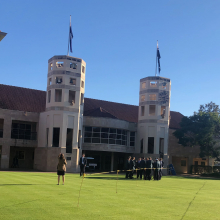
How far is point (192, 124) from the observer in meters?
49.1

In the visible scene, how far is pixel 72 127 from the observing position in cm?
4106

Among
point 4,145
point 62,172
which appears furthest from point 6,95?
point 62,172

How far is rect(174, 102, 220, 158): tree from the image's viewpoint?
47.3m

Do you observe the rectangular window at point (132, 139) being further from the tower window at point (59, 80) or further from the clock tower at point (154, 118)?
the tower window at point (59, 80)

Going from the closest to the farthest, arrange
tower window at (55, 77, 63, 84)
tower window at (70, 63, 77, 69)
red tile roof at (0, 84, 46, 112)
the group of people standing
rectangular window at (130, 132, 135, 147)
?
the group of people standing < tower window at (55, 77, 63, 84) < tower window at (70, 63, 77, 69) < red tile roof at (0, 84, 46, 112) < rectangular window at (130, 132, 135, 147)

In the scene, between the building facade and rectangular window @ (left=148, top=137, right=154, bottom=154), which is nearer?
the building facade

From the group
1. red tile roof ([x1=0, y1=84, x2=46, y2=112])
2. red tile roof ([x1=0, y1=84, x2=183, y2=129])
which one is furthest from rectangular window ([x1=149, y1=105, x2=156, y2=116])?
red tile roof ([x1=0, y1=84, x2=46, y2=112])

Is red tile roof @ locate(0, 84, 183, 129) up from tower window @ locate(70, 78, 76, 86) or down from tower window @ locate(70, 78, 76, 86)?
down

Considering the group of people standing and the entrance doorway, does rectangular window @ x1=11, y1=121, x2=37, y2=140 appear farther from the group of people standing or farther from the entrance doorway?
the group of people standing

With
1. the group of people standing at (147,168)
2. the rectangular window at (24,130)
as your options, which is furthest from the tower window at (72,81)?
the group of people standing at (147,168)

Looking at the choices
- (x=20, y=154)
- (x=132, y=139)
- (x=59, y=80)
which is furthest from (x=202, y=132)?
(x=20, y=154)

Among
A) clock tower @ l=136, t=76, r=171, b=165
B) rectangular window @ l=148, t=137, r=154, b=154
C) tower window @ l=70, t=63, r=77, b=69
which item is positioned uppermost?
tower window @ l=70, t=63, r=77, b=69

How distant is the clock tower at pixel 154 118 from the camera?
46.7m

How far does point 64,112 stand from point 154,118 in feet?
43.4
